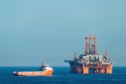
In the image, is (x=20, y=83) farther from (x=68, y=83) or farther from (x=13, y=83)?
(x=68, y=83)

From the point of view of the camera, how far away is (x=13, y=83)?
153m

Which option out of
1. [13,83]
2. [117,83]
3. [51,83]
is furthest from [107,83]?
[13,83]

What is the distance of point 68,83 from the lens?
155m

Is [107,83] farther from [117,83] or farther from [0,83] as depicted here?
[0,83]

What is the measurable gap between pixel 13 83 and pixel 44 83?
7743mm

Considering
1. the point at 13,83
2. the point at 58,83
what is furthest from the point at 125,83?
the point at 13,83

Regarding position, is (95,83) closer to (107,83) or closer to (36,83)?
(107,83)

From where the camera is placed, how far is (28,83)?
153625 mm

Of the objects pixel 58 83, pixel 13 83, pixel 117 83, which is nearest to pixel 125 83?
pixel 117 83

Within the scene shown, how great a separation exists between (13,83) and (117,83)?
26085mm

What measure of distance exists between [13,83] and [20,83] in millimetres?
1899

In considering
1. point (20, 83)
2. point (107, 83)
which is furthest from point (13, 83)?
point (107, 83)

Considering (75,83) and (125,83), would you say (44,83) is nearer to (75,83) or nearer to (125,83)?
(75,83)

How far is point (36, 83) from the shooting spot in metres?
156
